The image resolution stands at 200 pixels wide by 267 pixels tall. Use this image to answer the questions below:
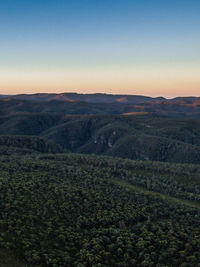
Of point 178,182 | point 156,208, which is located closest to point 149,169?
point 178,182

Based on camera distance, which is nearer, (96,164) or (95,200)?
(95,200)

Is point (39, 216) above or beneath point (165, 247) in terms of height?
above

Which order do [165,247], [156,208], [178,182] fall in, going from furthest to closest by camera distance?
[178,182]
[156,208]
[165,247]

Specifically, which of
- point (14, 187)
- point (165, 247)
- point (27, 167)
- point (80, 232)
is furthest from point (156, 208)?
point (27, 167)

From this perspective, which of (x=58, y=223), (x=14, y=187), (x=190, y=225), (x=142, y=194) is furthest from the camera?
(x=142, y=194)

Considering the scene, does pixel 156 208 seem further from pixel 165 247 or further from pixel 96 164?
pixel 96 164

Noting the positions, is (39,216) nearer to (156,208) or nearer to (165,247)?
(165,247)
